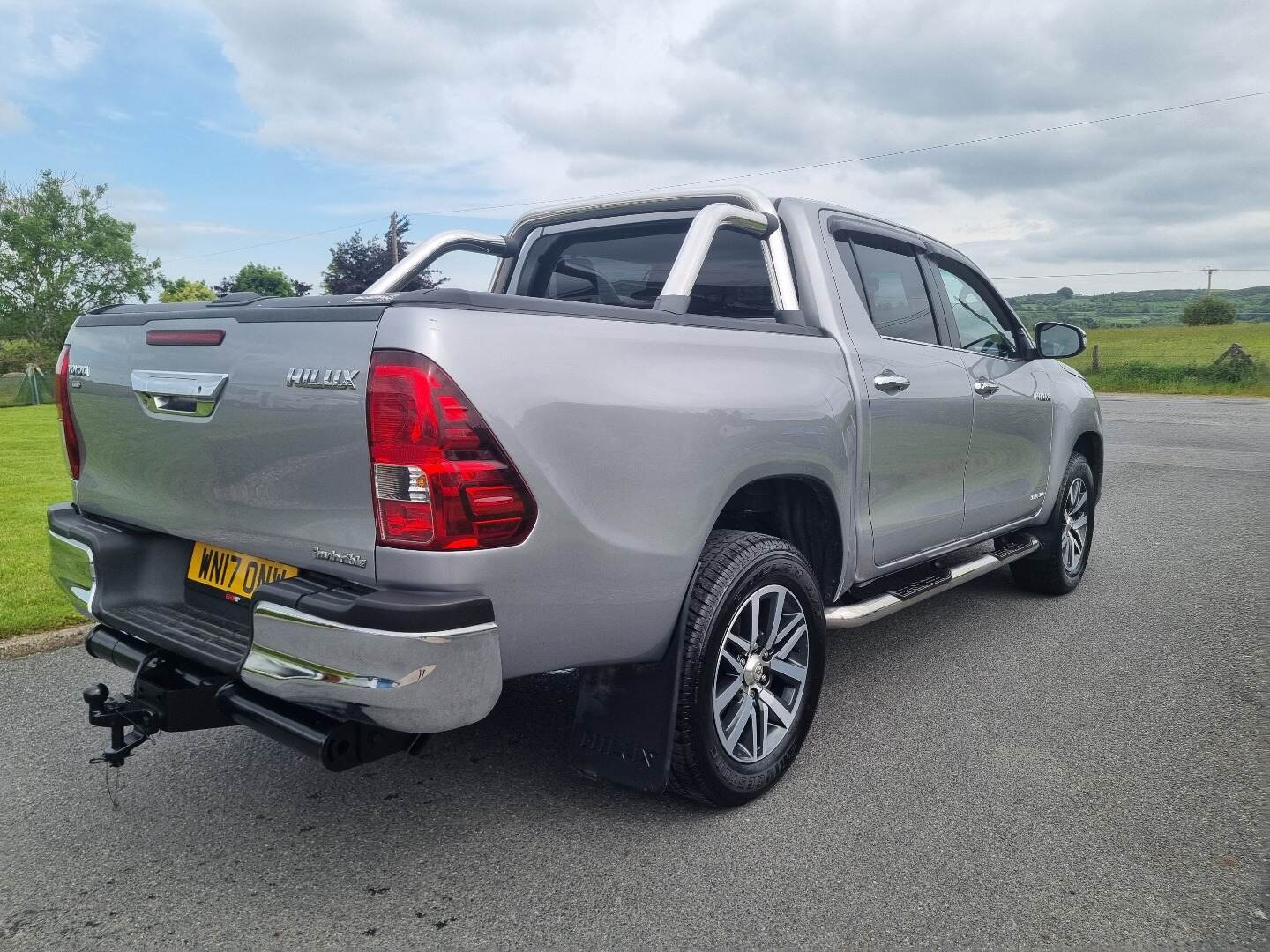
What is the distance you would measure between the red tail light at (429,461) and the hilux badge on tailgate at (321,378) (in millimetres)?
78

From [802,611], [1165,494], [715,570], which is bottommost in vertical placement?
[1165,494]

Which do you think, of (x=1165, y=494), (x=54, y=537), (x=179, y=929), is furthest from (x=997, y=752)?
(x=1165, y=494)

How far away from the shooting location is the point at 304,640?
224 cm

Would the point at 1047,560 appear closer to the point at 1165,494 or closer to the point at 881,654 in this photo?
the point at 881,654

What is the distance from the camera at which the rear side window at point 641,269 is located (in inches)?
149

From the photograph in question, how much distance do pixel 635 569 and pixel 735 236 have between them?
1712mm

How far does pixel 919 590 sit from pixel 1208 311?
8454 centimetres

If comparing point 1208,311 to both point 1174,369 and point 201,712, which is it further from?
point 201,712

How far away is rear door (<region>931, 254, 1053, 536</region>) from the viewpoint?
178 inches

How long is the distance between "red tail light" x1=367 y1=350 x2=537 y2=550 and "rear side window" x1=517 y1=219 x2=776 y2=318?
1.58m

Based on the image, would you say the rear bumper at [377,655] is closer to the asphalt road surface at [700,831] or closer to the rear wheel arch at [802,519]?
the asphalt road surface at [700,831]

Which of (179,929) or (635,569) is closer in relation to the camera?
(179,929)

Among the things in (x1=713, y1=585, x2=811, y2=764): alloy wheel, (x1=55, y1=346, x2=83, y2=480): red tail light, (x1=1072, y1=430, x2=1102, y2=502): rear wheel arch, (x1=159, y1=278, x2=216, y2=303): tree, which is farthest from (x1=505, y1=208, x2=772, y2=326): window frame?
(x1=159, y1=278, x2=216, y2=303): tree

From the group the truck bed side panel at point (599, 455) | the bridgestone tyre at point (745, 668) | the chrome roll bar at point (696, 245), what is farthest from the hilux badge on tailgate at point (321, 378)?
the bridgestone tyre at point (745, 668)
